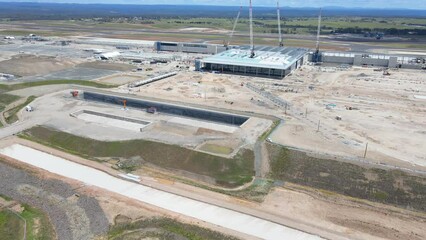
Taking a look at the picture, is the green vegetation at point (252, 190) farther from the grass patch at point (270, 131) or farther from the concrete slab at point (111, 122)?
the concrete slab at point (111, 122)

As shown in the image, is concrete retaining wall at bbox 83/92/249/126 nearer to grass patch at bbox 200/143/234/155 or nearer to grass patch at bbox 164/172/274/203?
grass patch at bbox 200/143/234/155

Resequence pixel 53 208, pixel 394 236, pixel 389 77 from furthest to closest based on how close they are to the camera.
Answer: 1. pixel 389 77
2. pixel 53 208
3. pixel 394 236

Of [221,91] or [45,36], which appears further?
[45,36]

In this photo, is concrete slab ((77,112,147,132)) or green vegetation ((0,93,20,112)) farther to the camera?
green vegetation ((0,93,20,112))

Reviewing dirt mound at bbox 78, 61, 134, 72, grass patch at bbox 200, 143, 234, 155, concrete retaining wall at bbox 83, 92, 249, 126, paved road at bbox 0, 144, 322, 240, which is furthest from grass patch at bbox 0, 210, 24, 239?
dirt mound at bbox 78, 61, 134, 72

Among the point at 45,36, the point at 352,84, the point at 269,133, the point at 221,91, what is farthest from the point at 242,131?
the point at 45,36

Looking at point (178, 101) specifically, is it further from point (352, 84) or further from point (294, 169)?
point (352, 84)

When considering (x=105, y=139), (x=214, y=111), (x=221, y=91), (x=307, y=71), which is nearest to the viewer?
(x=105, y=139)
